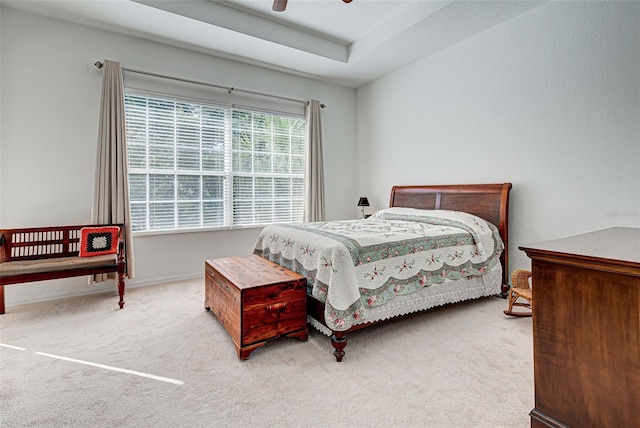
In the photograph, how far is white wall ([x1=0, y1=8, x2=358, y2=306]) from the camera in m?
3.00

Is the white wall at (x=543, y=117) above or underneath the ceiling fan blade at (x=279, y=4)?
underneath

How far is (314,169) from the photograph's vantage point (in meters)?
4.67

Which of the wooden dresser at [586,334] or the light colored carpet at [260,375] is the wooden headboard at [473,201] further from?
the wooden dresser at [586,334]

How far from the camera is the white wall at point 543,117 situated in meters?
2.47

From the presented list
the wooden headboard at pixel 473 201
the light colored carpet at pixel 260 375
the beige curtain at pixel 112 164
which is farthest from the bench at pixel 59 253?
the wooden headboard at pixel 473 201

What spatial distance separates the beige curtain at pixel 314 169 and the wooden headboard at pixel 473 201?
1.24 meters

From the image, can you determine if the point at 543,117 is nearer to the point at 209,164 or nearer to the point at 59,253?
the point at 209,164

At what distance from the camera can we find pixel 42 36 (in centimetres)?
310

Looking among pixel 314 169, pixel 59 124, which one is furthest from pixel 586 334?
pixel 59 124

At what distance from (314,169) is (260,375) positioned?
331cm

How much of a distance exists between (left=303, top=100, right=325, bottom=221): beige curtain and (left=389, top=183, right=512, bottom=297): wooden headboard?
1238 mm

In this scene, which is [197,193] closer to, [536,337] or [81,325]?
[81,325]

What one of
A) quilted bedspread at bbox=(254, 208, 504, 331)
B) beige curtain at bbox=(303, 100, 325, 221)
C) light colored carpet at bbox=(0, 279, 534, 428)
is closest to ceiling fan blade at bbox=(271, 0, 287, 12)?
quilted bedspread at bbox=(254, 208, 504, 331)

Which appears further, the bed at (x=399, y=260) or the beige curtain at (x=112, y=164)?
the beige curtain at (x=112, y=164)
